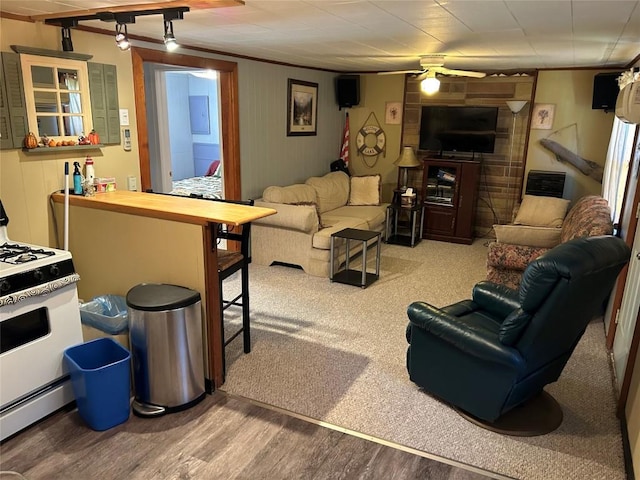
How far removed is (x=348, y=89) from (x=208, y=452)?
17.8 feet

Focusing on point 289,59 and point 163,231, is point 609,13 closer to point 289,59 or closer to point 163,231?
point 163,231

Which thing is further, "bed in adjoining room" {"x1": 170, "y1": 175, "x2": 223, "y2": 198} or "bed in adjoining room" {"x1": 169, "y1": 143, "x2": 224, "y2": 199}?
"bed in adjoining room" {"x1": 169, "y1": 143, "x2": 224, "y2": 199}

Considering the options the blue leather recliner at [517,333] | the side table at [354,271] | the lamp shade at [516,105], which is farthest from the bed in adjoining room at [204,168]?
the blue leather recliner at [517,333]

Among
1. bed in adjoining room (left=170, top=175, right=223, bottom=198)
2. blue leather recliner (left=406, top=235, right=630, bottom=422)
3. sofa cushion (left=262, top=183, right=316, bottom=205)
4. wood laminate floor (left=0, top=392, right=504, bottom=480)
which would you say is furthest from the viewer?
bed in adjoining room (left=170, top=175, right=223, bottom=198)

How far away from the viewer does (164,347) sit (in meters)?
2.55

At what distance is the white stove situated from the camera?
2.29 meters

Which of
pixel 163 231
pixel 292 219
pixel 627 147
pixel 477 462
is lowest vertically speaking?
pixel 477 462

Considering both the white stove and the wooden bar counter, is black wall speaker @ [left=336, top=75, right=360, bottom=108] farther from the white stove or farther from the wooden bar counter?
the white stove

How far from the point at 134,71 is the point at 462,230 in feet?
14.2

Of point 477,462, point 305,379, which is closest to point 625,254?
point 477,462

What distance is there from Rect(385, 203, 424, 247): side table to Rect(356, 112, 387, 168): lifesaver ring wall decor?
993 millimetres

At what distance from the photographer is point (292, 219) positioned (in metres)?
4.81

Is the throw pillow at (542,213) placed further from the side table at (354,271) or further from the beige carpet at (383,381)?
the side table at (354,271)

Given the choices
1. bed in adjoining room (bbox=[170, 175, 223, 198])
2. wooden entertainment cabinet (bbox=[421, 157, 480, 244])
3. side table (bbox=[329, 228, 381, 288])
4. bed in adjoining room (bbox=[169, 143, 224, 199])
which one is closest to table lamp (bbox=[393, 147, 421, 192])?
wooden entertainment cabinet (bbox=[421, 157, 480, 244])
